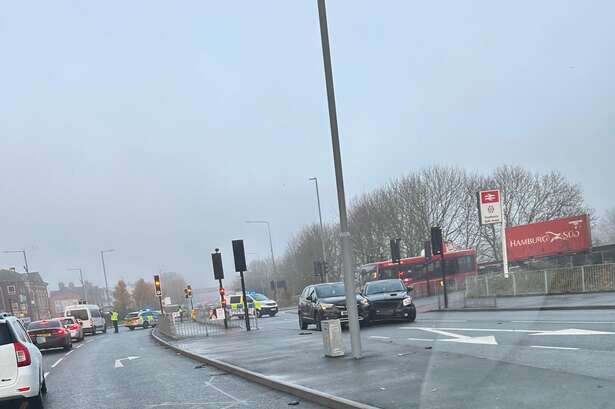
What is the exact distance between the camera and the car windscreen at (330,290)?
21406mm

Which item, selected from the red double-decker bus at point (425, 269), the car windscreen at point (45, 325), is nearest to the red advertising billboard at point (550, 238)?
the red double-decker bus at point (425, 269)

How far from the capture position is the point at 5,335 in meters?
9.75

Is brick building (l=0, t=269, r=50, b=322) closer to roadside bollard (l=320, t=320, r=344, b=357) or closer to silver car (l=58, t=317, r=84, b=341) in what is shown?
silver car (l=58, t=317, r=84, b=341)

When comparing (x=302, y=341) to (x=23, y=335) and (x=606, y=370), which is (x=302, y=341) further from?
(x=606, y=370)

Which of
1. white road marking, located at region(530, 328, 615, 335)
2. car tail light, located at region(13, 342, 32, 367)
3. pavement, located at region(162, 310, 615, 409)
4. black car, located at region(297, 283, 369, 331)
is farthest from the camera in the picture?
black car, located at region(297, 283, 369, 331)

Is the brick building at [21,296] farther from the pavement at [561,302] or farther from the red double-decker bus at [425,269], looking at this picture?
the pavement at [561,302]

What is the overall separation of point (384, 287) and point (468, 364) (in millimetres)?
12647

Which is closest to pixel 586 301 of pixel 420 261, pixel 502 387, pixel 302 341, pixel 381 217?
pixel 302 341

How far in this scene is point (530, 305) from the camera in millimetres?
22375

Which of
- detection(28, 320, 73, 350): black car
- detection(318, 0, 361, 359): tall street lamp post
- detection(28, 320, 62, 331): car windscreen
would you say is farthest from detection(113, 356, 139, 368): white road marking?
detection(28, 320, 62, 331): car windscreen

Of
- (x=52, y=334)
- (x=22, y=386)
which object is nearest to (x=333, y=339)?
(x=22, y=386)

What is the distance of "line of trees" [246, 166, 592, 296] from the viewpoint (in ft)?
187

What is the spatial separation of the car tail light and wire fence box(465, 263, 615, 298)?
71.6 ft

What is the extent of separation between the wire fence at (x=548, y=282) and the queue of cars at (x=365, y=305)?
820 centimetres
